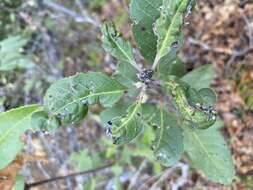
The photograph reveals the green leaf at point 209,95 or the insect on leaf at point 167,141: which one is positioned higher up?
the green leaf at point 209,95

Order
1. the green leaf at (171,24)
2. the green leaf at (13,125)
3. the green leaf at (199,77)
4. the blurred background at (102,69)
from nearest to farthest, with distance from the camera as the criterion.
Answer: the green leaf at (171,24) < the green leaf at (13,125) < the green leaf at (199,77) < the blurred background at (102,69)

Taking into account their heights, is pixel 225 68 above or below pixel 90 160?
above

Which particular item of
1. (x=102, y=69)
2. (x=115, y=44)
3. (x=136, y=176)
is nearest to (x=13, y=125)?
(x=115, y=44)

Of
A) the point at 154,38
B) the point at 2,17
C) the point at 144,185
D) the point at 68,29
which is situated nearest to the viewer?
the point at 154,38

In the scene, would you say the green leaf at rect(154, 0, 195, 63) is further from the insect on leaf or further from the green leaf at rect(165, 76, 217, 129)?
the insect on leaf

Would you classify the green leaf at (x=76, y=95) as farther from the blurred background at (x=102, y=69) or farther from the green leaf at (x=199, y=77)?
the blurred background at (x=102, y=69)

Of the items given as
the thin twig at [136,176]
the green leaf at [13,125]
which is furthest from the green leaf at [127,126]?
the thin twig at [136,176]

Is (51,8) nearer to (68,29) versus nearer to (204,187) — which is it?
(68,29)

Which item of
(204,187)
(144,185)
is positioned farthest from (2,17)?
(204,187)
